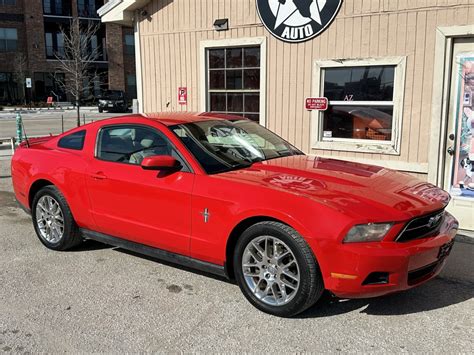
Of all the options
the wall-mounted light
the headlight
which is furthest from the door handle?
the wall-mounted light

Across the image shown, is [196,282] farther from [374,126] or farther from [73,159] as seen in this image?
[374,126]

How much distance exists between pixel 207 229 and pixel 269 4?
466 centimetres

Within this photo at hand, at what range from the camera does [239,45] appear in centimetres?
778

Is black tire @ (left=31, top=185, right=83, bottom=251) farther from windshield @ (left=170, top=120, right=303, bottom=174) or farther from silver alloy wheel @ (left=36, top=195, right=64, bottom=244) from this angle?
windshield @ (left=170, top=120, right=303, bottom=174)

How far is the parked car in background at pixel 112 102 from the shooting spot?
117 ft

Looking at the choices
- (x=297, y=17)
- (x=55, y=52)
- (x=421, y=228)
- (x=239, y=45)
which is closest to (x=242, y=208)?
(x=421, y=228)

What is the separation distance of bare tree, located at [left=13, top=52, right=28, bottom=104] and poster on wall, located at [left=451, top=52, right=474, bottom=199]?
41121mm

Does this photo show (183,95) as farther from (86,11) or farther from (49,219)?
(86,11)

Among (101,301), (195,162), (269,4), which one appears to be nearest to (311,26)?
(269,4)

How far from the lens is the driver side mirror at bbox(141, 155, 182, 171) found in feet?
13.2

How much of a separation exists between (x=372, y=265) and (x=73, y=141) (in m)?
3.45

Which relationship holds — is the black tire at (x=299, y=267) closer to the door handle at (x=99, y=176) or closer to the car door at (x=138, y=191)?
the car door at (x=138, y=191)

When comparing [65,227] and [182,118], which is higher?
[182,118]

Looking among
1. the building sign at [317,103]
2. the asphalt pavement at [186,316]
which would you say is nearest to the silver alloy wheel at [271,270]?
the asphalt pavement at [186,316]
